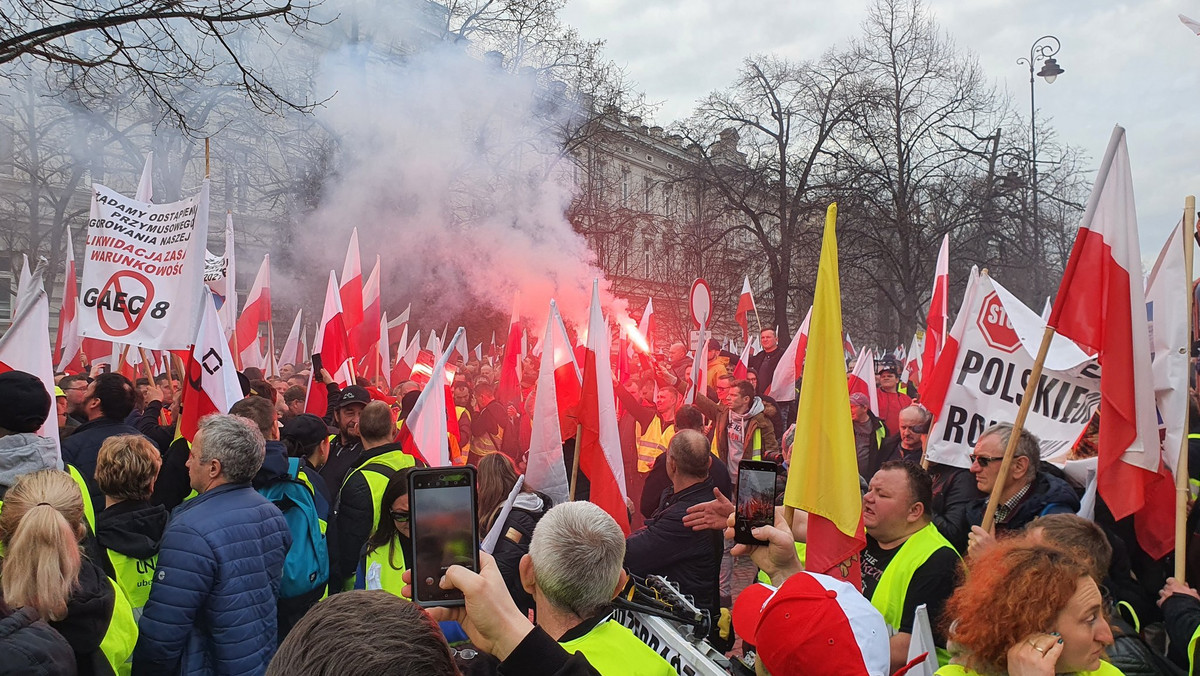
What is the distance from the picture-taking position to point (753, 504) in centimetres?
321

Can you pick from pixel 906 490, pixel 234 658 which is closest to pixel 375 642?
pixel 234 658

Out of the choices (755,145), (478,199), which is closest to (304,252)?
(478,199)

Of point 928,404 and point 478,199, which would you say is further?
point 478,199

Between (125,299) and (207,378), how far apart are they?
4.80 ft

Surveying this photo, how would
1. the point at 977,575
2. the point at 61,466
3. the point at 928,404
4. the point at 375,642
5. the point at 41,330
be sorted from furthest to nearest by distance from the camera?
the point at 928,404, the point at 41,330, the point at 61,466, the point at 977,575, the point at 375,642

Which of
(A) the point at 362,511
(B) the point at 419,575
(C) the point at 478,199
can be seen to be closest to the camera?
(B) the point at 419,575

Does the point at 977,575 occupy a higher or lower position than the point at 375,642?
lower

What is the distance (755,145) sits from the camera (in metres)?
26.1

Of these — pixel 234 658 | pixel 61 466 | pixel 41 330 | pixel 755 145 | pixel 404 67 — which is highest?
pixel 404 67

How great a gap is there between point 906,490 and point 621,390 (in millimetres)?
5629

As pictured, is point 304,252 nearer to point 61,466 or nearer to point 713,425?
point 713,425

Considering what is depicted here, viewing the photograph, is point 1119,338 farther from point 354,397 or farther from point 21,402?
point 21,402

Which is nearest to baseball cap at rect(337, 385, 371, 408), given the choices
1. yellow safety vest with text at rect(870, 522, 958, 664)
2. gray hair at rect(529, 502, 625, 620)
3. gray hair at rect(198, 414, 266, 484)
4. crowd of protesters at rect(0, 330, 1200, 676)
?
crowd of protesters at rect(0, 330, 1200, 676)

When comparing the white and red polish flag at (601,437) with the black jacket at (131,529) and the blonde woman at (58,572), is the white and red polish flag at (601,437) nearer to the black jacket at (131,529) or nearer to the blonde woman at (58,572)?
the black jacket at (131,529)
